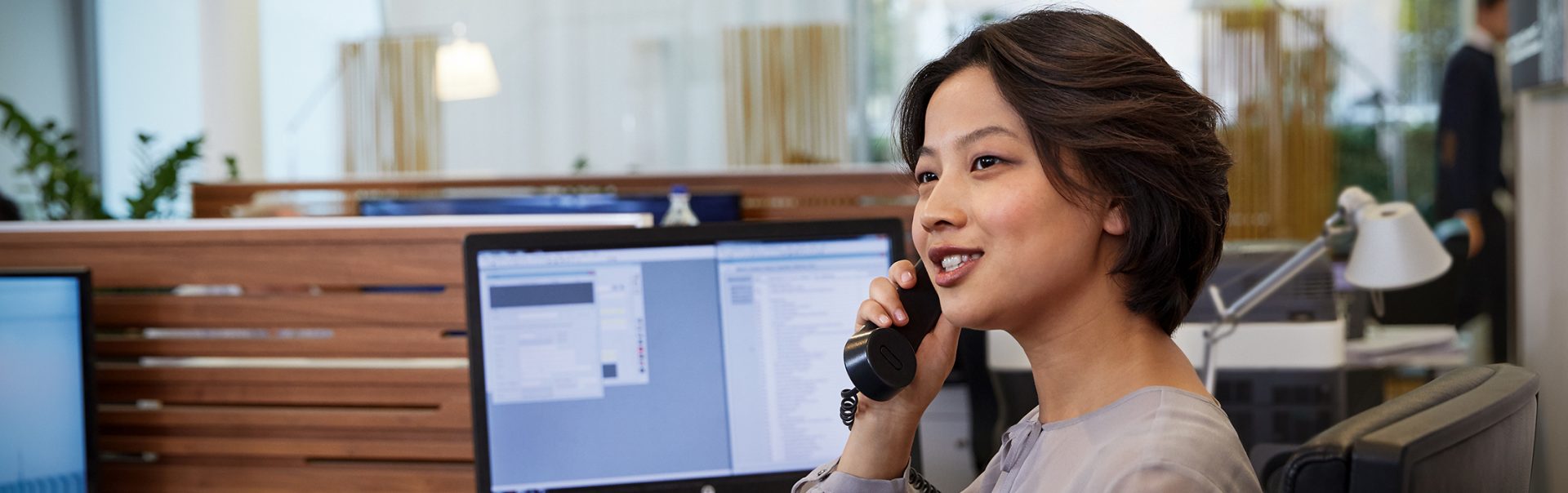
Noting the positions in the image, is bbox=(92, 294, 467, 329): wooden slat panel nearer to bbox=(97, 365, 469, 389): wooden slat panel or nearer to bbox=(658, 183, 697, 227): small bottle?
bbox=(97, 365, 469, 389): wooden slat panel

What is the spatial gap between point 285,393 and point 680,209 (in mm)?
724

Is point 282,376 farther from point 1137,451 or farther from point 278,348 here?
point 1137,451

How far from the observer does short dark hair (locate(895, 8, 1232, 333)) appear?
88 cm

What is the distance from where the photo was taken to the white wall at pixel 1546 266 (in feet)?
7.36

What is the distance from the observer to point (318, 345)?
1.78 meters

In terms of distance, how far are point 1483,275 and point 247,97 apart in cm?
582

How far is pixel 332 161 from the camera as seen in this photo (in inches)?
287

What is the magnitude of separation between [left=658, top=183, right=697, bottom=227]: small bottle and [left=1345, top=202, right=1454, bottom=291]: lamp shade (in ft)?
3.52

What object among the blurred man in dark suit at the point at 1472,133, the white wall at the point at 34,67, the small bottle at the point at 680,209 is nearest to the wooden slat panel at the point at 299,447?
the small bottle at the point at 680,209

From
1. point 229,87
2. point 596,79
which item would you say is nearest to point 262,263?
point 229,87

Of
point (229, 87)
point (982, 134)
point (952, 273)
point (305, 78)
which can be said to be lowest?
point (952, 273)

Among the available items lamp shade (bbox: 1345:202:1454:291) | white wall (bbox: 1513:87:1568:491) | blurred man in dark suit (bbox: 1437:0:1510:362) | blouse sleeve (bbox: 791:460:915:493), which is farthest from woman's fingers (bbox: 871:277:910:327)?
blurred man in dark suit (bbox: 1437:0:1510:362)

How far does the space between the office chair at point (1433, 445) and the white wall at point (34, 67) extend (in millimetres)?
6625

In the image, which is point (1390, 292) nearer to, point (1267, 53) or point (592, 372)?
point (1267, 53)
